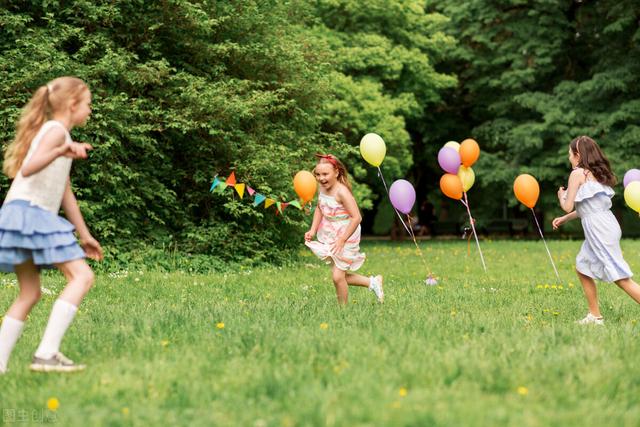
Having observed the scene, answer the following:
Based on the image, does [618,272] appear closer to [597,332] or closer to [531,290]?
[597,332]

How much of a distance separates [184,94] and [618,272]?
25.9ft

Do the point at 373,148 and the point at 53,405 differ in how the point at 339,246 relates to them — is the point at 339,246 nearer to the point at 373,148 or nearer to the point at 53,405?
the point at 373,148

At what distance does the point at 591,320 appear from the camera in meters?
6.74

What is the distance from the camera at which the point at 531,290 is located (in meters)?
9.49

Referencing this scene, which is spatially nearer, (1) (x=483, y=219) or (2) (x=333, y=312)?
(2) (x=333, y=312)

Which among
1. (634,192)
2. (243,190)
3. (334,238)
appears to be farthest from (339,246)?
(243,190)

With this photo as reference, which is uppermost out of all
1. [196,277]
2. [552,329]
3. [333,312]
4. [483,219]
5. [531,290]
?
[552,329]

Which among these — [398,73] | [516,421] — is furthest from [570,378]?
[398,73]

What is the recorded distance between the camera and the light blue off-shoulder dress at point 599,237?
658cm

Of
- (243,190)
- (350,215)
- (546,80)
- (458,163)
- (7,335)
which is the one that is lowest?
(546,80)

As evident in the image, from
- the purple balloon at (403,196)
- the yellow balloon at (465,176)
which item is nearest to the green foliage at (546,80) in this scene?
the yellow balloon at (465,176)

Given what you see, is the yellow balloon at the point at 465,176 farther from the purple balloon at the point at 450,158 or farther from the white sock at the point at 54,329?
the white sock at the point at 54,329

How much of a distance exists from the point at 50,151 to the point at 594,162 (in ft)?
15.8

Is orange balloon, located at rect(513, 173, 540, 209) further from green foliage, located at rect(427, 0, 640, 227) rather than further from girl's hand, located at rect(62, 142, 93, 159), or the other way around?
green foliage, located at rect(427, 0, 640, 227)
